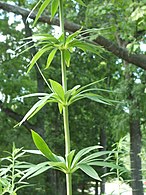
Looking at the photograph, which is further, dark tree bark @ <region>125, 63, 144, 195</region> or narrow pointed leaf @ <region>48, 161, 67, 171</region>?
dark tree bark @ <region>125, 63, 144, 195</region>

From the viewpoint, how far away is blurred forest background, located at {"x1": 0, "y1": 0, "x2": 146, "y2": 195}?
17.4ft

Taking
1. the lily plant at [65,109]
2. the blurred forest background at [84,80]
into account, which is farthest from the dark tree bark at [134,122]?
the lily plant at [65,109]

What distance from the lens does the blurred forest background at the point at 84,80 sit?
17.4 feet

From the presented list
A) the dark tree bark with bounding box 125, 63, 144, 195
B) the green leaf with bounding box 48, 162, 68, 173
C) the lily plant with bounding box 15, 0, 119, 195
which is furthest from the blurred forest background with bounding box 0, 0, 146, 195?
the green leaf with bounding box 48, 162, 68, 173

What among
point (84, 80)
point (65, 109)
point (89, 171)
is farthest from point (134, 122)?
point (89, 171)

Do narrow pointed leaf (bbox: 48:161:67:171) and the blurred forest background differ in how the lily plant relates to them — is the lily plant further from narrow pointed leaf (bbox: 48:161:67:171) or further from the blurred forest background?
the blurred forest background

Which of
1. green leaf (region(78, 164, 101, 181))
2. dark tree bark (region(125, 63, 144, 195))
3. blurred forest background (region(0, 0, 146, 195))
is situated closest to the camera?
green leaf (region(78, 164, 101, 181))

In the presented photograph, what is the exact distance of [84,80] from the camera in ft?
32.4

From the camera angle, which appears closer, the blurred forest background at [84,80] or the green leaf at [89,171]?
the green leaf at [89,171]

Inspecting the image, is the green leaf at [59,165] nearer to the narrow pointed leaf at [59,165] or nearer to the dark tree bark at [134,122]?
the narrow pointed leaf at [59,165]

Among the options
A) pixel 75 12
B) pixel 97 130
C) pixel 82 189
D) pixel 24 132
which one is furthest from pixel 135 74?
pixel 82 189

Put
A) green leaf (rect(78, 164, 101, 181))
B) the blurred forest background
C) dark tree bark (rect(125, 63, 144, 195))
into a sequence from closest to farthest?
green leaf (rect(78, 164, 101, 181)) < the blurred forest background < dark tree bark (rect(125, 63, 144, 195))

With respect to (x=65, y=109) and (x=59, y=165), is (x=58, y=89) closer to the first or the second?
(x=65, y=109)

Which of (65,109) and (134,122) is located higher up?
(134,122)
